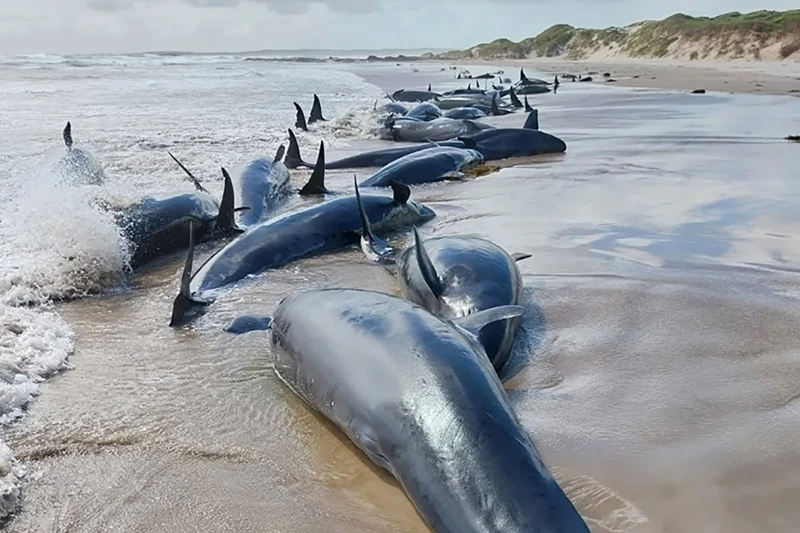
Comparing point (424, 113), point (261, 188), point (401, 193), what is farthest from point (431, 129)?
point (401, 193)

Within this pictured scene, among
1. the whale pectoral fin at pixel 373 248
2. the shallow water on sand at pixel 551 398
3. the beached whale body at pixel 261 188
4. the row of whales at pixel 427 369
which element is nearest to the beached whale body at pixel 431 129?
the beached whale body at pixel 261 188

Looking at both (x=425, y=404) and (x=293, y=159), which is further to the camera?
(x=293, y=159)

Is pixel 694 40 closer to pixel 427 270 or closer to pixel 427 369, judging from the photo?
pixel 427 270

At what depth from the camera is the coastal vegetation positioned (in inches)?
1321

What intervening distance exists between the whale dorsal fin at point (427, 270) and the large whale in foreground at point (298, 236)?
1.35 meters

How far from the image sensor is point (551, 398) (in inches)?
120

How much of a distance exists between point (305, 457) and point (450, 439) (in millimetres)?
745

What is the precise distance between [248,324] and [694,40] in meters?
42.2

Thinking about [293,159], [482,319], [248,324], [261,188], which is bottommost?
[293,159]

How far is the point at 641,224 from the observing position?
18.5 feet

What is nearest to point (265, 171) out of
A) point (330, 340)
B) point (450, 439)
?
point (330, 340)

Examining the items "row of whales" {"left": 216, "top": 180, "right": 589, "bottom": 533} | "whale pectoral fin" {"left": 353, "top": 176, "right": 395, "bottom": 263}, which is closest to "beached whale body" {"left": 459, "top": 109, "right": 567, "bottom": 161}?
"whale pectoral fin" {"left": 353, "top": 176, "right": 395, "bottom": 263}

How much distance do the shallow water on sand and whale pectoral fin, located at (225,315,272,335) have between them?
0.22ft

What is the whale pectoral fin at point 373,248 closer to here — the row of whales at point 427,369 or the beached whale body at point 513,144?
the row of whales at point 427,369
